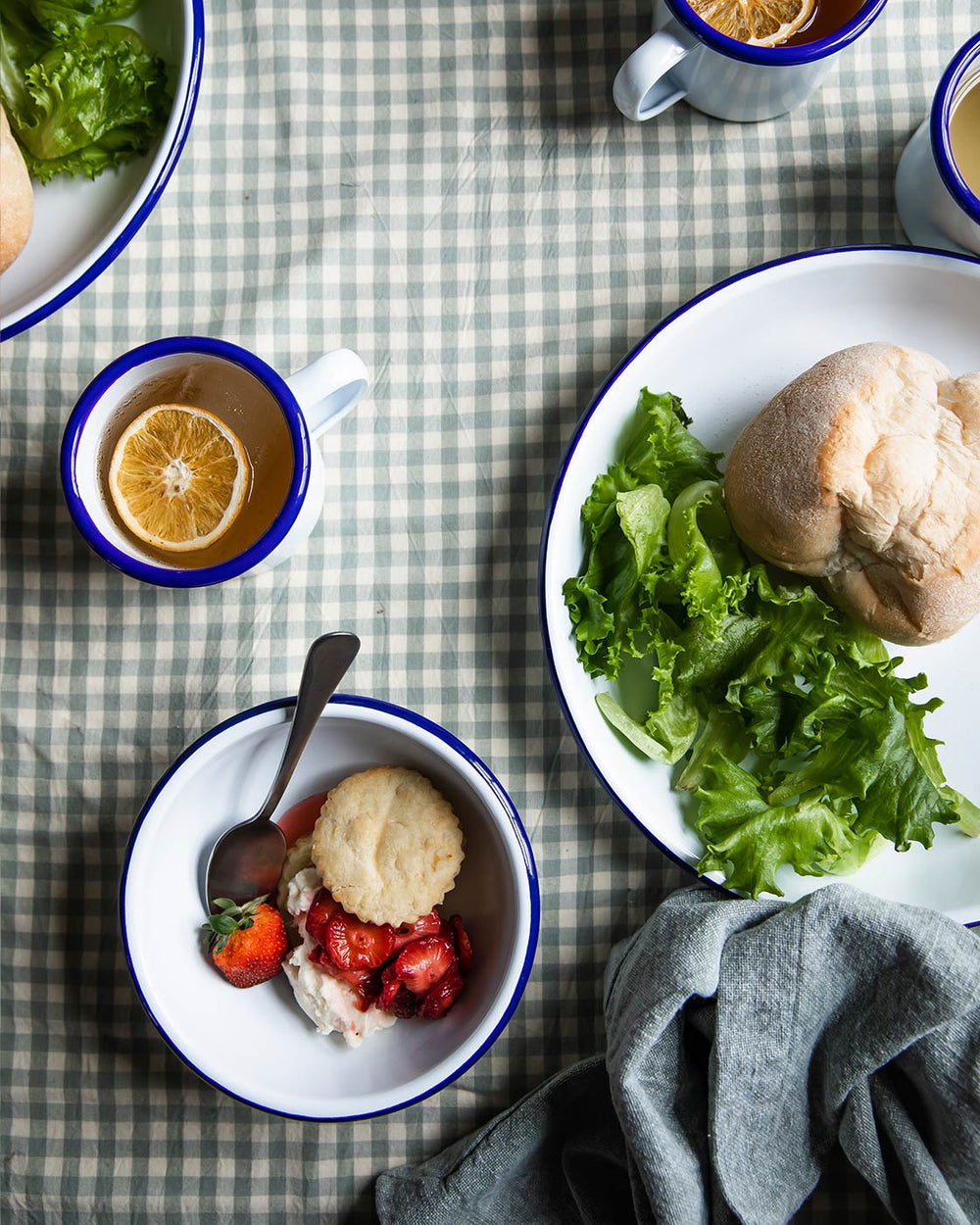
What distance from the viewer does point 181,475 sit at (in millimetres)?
1098

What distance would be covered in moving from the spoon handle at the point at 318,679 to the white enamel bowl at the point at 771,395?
216mm

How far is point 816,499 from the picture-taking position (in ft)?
3.36

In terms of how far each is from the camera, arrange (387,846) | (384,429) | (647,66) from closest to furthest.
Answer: (647,66) < (387,846) < (384,429)

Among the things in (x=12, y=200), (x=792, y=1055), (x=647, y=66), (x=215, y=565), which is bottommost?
(x=792, y=1055)

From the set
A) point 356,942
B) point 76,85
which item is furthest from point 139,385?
point 356,942

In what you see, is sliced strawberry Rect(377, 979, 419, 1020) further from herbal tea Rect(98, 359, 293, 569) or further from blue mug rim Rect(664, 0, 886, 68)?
blue mug rim Rect(664, 0, 886, 68)

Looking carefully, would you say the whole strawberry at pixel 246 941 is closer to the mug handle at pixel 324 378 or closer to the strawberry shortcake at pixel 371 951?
the strawberry shortcake at pixel 371 951

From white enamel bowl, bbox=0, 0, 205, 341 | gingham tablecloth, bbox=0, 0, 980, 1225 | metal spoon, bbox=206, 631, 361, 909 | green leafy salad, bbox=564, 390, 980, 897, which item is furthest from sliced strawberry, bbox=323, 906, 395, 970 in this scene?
white enamel bowl, bbox=0, 0, 205, 341

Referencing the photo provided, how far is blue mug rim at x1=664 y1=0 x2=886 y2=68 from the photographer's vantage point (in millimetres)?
1003

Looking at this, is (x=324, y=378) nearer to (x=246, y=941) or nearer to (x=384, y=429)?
(x=384, y=429)

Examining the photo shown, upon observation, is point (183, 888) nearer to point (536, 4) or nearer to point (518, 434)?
point (518, 434)

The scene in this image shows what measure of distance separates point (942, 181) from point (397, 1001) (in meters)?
1.03

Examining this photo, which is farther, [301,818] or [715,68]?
[301,818]

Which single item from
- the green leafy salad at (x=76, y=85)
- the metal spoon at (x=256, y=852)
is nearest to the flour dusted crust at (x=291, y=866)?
the metal spoon at (x=256, y=852)
